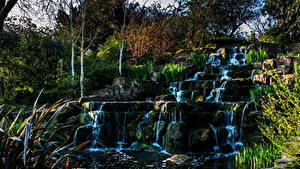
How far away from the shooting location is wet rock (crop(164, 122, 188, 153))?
21.3 ft

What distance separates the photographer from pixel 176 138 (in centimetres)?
659

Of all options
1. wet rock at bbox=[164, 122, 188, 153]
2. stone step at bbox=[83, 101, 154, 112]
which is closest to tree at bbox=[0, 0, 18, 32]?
stone step at bbox=[83, 101, 154, 112]

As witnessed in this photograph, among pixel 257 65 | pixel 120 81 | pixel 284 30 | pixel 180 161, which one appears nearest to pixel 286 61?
pixel 257 65

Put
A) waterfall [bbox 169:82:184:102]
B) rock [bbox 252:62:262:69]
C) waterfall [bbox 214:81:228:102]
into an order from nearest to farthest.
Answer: waterfall [bbox 214:81:228:102], waterfall [bbox 169:82:184:102], rock [bbox 252:62:262:69]

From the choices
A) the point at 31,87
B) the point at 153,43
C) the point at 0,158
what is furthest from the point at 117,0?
the point at 0,158

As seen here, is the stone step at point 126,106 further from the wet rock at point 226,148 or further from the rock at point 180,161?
the rock at point 180,161

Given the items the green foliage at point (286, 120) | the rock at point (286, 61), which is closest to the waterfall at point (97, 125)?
the green foliage at point (286, 120)

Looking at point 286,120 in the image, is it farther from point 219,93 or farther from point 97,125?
point 219,93

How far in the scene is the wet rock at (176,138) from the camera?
6500 mm

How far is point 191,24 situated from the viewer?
1794cm

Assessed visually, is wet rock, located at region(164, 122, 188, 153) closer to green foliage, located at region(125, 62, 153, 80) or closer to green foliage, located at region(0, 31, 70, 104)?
green foliage, located at region(125, 62, 153, 80)

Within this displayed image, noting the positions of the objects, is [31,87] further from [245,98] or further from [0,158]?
[0,158]

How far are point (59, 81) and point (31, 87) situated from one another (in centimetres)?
131

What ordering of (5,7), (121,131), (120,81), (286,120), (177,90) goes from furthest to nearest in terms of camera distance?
(120,81) → (177,90) → (121,131) → (5,7) → (286,120)
